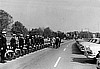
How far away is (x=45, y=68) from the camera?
13430 mm

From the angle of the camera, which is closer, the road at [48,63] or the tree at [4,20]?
the road at [48,63]

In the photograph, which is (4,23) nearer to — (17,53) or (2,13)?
(2,13)

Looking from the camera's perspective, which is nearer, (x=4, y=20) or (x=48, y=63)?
(x=48, y=63)

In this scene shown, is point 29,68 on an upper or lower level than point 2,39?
lower

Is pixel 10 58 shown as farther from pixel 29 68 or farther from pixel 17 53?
pixel 29 68

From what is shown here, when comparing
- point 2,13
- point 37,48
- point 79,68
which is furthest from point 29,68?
point 2,13

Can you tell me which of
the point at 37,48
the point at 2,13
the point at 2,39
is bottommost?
the point at 37,48

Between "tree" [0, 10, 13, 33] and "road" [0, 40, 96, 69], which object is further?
"tree" [0, 10, 13, 33]

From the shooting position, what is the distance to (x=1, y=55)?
16375mm

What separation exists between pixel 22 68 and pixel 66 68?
108 inches

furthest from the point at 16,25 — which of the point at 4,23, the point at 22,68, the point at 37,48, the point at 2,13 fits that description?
the point at 22,68

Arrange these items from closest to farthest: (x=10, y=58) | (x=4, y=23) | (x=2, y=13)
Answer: (x=10, y=58), (x=4, y=23), (x=2, y=13)

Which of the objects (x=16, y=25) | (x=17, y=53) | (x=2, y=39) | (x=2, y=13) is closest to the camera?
(x=2, y=39)

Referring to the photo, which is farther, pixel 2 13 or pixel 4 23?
pixel 2 13
